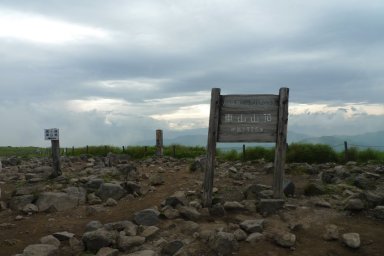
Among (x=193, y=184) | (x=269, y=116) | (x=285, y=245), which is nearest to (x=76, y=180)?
(x=193, y=184)

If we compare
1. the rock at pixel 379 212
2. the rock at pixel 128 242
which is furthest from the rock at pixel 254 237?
the rock at pixel 379 212

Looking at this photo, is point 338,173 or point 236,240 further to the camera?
point 338,173

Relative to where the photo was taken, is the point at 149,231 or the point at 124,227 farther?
the point at 124,227

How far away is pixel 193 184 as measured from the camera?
12.8m

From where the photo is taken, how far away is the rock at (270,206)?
9117mm

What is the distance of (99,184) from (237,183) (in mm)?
3960

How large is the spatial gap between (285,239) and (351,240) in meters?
1.13

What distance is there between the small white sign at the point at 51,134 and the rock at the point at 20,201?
4.46 metres

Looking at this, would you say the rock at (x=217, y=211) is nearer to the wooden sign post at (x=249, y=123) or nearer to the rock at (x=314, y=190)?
the wooden sign post at (x=249, y=123)

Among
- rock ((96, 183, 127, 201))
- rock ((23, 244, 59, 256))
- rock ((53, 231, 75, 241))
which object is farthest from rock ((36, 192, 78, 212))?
rock ((23, 244, 59, 256))

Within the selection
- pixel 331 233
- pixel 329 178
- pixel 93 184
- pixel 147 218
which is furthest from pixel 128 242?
pixel 329 178

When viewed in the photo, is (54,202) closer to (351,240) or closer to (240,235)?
(240,235)

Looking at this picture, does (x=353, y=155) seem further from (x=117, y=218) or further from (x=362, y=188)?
(x=117, y=218)

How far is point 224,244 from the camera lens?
7.30 m
